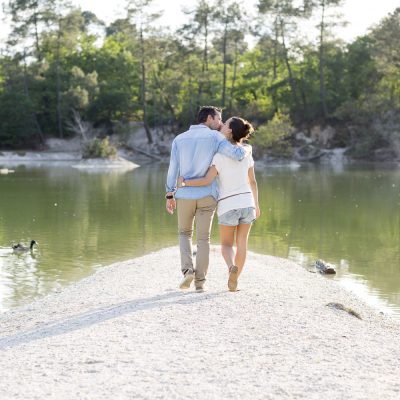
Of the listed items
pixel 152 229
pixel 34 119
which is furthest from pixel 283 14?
pixel 152 229

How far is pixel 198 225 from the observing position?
8172mm

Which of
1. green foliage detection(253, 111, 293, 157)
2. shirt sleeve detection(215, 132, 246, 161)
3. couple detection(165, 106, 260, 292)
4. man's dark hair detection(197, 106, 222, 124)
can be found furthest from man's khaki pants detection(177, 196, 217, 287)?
green foliage detection(253, 111, 293, 157)

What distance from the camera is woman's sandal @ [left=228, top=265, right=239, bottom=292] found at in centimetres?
819

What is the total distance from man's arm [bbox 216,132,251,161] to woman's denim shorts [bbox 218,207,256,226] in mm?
577

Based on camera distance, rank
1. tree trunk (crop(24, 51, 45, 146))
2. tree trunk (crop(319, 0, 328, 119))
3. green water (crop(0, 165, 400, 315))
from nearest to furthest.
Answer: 1. green water (crop(0, 165, 400, 315))
2. tree trunk (crop(319, 0, 328, 119))
3. tree trunk (crop(24, 51, 45, 146))

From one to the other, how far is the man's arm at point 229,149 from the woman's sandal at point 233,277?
3.98 feet

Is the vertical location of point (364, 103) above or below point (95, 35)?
below

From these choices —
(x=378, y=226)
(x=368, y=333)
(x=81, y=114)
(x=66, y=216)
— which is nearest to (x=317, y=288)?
(x=368, y=333)

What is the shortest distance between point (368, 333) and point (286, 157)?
164 feet

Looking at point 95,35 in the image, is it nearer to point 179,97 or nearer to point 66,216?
point 179,97

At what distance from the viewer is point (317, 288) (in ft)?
33.3

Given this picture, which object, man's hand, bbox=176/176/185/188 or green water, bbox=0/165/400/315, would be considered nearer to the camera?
man's hand, bbox=176/176/185/188

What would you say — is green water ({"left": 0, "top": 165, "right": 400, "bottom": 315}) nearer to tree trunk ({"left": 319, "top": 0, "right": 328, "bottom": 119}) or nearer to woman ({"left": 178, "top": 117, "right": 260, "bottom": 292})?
woman ({"left": 178, "top": 117, "right": 260, "bottom": 292})

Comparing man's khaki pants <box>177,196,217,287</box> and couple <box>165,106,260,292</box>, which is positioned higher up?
couple <box>165,106,260,292</box>
